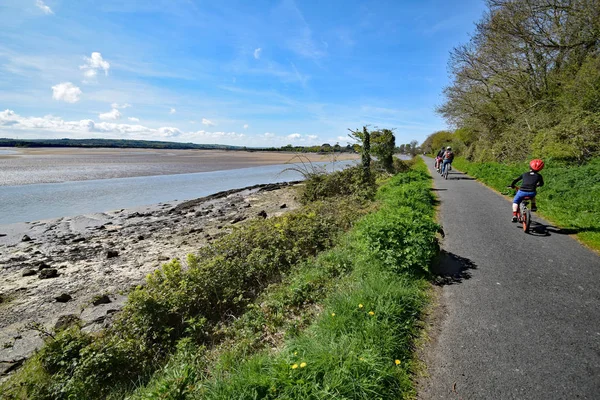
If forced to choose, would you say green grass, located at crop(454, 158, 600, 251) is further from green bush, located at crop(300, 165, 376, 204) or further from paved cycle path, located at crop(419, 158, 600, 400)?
green bush, located at crop(300, 165, 376, 204)

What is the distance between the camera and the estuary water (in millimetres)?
17734

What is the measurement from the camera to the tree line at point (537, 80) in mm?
13430

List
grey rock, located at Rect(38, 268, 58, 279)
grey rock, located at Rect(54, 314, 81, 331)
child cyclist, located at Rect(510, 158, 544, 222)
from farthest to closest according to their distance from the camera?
1. grey rock, located at Rect(38, 268, 58, 279)
2. child cyclist, located at Rect(510, 158, 544, 222)
3. grey rock, located at Rect(54, 314, 81, 331)

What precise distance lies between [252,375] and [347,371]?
3.35ft

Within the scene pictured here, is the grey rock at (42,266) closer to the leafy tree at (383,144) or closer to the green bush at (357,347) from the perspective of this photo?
the green bush at (357,347)

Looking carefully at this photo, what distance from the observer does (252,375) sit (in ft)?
9.94

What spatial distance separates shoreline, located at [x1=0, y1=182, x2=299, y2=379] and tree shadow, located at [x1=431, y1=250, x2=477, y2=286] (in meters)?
6.25

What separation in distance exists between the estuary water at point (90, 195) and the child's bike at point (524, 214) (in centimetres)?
1098

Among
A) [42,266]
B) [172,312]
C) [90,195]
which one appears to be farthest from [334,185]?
[90,195]

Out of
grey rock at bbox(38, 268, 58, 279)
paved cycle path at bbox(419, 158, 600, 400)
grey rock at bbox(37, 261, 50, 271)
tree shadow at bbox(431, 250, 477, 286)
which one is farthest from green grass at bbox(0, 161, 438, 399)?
grey rock at bbox(37, 261, 50, 271)

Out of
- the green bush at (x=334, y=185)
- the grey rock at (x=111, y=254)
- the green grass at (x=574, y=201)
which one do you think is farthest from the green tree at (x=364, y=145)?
the grey rock at (x=111, y=254)

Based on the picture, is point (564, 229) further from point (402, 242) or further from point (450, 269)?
point (402, 242)

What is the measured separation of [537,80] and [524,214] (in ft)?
54.8

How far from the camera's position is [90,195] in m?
22.3
